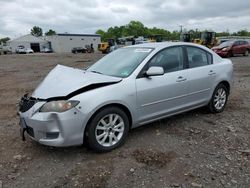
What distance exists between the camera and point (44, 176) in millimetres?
3674

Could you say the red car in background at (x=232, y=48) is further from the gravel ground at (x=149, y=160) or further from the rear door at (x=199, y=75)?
the gravel ground at (x=149, y=160)

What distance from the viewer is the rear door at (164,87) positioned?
4.59 metres

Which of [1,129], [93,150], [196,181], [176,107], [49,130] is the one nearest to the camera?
[196,181]

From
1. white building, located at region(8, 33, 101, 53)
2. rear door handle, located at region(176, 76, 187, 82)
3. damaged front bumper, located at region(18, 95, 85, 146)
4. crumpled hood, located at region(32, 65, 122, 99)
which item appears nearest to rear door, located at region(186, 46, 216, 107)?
rear door handle, located at region(176, 76, 187, 82)

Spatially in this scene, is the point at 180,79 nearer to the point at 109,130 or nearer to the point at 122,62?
the point at 122,62

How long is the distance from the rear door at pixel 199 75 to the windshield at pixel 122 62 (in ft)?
3.06

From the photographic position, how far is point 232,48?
2216cm

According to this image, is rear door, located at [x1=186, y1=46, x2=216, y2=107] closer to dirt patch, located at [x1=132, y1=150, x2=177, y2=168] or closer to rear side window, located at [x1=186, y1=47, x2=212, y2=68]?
rear side window, located at [x1=186, y1=47, x2=212, y2=68]

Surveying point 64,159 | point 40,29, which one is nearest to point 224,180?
point 64,159

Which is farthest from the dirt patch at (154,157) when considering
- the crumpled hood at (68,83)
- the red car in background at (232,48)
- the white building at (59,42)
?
the white building at (59,42)

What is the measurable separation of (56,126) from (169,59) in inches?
91.9

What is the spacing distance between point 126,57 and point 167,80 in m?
0.84

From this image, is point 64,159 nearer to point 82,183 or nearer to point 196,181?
point 82,183

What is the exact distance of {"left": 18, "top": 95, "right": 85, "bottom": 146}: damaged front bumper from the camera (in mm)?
3875
